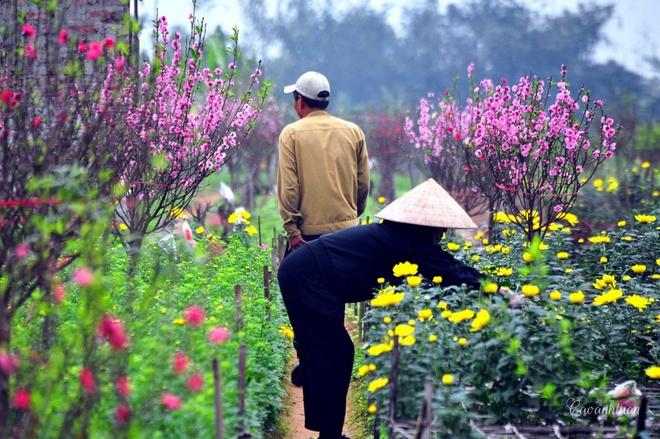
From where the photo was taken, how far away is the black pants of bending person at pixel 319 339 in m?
4.67

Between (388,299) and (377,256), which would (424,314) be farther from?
(377,256)

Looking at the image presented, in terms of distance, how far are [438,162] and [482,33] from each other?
4195cm

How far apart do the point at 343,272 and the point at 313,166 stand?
4.34 ft

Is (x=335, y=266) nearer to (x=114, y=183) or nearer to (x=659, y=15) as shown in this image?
(x=114, y=183)

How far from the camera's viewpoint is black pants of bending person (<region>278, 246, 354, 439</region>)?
15.3 feet

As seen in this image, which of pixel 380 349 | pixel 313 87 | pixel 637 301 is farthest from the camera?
pixel 313 87

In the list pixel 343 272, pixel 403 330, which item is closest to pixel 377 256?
pixel 343 272

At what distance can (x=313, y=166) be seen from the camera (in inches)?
229

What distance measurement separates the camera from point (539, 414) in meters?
4.03

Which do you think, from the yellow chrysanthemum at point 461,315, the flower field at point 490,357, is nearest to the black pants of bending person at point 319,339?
the flower field at point 490,357

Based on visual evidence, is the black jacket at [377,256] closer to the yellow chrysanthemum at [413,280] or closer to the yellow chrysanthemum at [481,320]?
the yellow chrysanthemum at [413,280]

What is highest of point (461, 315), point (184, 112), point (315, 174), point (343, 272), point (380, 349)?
point (184, 112)

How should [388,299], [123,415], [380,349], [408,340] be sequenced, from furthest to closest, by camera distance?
[388,299] < [380,349] < [408,340] < [123,415]

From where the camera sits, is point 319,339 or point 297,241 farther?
point 297,241
